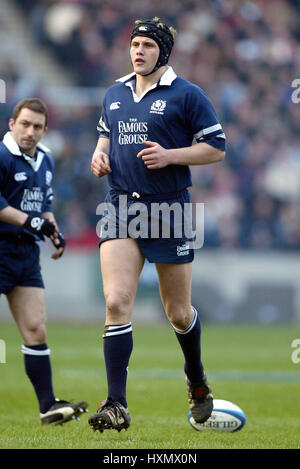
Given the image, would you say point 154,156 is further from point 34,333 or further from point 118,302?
point 34,333

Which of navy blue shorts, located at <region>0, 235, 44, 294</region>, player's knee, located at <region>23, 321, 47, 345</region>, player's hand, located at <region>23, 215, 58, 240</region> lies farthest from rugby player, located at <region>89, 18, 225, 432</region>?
player's knee, located at <region>23, 321, 47, 345</region>

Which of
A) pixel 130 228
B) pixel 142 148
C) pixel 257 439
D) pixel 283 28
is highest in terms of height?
pixel 283 28

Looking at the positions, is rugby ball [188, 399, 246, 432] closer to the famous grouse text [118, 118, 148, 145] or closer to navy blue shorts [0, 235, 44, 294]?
navy blue shorts [0, 235, 44, 294]

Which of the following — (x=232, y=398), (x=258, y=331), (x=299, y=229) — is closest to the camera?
(x=232, y=398)

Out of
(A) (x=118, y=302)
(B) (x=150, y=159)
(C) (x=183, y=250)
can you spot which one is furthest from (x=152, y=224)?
(A) (x=118, y=302)

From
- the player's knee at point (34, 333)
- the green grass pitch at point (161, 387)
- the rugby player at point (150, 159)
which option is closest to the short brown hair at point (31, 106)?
the rugby player at point (150, 159)

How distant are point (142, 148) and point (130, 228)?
0.50 metres

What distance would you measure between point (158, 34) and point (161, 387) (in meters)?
3.94

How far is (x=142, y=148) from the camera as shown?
544 cm

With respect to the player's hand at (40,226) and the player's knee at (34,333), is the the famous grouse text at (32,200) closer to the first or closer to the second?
the player's hand at (40,226)

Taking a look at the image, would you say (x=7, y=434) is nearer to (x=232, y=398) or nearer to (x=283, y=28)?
(x=232, y=398)

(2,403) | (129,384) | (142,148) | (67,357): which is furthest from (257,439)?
(67,357)

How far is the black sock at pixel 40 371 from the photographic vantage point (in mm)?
6191
